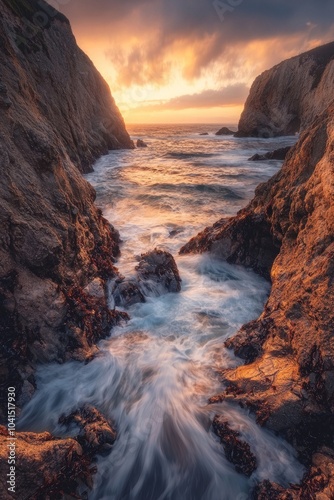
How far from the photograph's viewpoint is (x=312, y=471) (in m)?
3.16

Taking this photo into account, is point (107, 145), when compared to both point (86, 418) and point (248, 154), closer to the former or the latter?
point (248, 154)

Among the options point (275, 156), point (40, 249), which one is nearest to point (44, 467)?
point (40, 249)

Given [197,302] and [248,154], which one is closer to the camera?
[197,302]

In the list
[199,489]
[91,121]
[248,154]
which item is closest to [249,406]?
[199,489]

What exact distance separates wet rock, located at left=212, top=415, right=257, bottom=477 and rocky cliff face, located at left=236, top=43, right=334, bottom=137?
41620 millimetres

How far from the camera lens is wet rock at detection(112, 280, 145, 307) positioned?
6.46 metres

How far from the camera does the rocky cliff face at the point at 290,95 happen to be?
38.4m

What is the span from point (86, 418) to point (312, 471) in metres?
2.93

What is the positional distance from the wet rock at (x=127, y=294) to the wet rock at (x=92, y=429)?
8.60 feet

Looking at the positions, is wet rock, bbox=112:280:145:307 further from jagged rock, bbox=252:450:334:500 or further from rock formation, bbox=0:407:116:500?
jagged rock, bbox=252:450:334:500

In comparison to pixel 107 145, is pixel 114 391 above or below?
below

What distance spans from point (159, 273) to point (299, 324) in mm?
3823

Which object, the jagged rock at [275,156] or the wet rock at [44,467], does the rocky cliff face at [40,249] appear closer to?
the wet rock at [44,467]

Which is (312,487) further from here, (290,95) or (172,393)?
(290,95)
